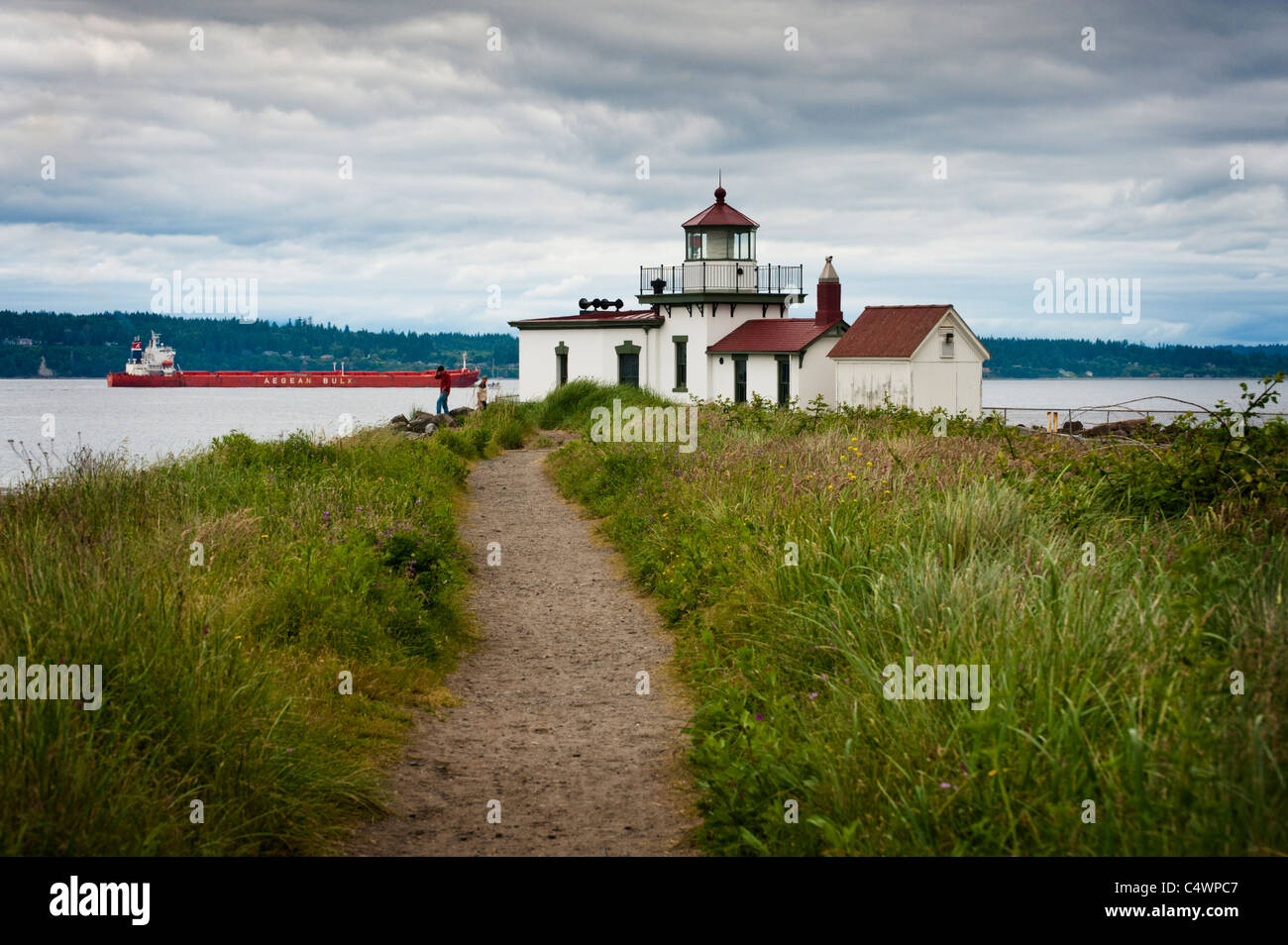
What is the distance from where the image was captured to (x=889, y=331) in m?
38.2

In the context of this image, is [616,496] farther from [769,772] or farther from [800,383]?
[800,383]

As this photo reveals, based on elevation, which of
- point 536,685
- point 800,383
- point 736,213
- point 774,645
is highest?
point 736,213

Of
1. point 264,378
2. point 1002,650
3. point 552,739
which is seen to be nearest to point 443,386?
point 552,739

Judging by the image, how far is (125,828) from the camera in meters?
3.90

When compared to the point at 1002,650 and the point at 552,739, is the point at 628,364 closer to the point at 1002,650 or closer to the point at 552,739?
the point at 552,739

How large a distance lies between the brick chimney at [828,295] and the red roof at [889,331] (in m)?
1.08

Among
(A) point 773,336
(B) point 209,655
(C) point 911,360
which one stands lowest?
(B) point 209,655

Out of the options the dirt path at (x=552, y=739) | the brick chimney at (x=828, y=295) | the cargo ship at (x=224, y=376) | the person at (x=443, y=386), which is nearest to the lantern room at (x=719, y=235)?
the brick chimney at (x=828, y=295)

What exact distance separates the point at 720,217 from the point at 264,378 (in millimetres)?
129230

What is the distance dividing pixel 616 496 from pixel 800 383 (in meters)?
23.6

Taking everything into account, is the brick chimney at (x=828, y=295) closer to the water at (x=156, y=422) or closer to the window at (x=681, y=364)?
the window at (x=681, y=364)

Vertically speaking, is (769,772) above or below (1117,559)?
below

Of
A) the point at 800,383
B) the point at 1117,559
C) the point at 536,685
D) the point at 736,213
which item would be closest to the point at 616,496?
the point at 536,685
